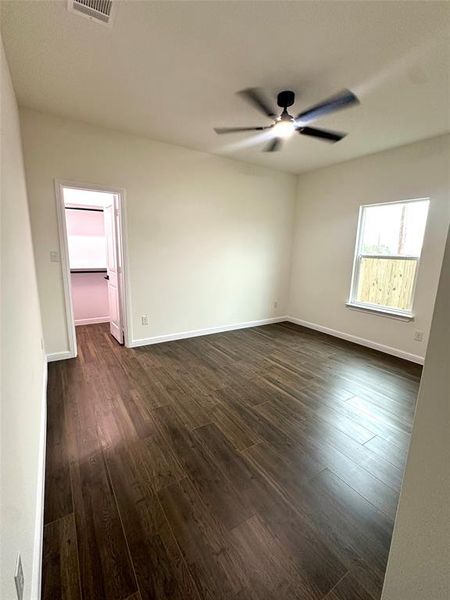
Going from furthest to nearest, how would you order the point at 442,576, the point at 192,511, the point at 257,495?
1. the point at 257,495
2. the point at 192,511
3. the point at 442,576

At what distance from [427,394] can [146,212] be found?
3.55 meters

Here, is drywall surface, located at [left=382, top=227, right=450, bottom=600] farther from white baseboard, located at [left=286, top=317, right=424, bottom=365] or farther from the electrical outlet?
white baseboard, located at [left=286, top=317, right=424, bottom=365]

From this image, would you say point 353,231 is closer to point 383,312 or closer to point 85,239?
point 383,312

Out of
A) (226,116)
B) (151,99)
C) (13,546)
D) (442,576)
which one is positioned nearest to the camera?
(442,576)

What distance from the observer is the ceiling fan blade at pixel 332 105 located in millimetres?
2176

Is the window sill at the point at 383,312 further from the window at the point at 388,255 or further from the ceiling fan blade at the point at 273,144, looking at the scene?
the ceiling fan blade at the point at 273,144

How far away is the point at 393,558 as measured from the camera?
84cm

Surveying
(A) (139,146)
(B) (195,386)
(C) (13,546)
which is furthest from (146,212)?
(C) (13,546)

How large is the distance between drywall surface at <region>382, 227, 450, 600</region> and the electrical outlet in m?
1.17

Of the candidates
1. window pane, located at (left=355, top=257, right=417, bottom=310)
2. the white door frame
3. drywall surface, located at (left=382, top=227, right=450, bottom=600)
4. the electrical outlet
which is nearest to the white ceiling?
the white door frame

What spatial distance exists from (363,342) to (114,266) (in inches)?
153

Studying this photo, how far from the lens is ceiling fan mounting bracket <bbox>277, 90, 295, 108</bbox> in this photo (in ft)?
7.42

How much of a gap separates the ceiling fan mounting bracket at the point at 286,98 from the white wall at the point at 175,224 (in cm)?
175

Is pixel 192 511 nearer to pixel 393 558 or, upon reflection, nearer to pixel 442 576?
pixel 393 558
